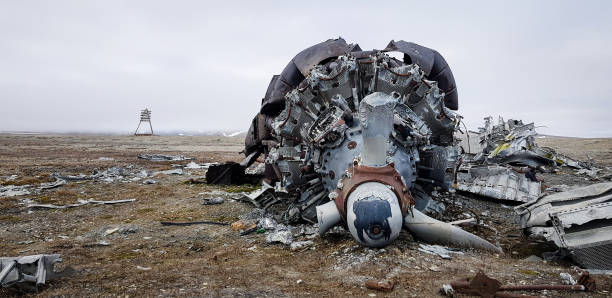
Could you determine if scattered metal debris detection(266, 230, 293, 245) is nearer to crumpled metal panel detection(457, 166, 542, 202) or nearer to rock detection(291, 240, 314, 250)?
rock detection(291, 240, 314, 250)

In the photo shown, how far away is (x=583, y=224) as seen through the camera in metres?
4.25

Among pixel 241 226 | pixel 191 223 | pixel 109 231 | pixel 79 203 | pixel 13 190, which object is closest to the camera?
pixel 109 231

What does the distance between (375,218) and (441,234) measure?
4.16 ft

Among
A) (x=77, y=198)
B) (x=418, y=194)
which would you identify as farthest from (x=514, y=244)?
(x=77, y=198)

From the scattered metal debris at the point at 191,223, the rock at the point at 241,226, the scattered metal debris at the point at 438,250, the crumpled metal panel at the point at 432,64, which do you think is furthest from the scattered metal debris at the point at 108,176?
the scattered metal debris at the point at 438,250

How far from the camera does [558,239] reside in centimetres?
434

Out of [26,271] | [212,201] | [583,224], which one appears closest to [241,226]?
[212,201]

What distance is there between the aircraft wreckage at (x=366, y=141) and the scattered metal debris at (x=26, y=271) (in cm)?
335

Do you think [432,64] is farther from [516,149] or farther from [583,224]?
[516,149]

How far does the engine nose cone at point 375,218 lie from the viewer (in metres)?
4.46

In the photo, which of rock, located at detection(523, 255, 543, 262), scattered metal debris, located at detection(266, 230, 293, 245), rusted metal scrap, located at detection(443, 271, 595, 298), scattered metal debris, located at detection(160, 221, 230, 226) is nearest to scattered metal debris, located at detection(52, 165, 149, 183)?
scattered metal debris, located at detection(160, 221, 230, 226)

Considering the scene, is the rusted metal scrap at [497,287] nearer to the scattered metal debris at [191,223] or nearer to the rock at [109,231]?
the scattered metal debris at [191,223]

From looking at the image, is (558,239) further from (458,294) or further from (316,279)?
(316,279)

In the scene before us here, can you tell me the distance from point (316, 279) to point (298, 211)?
261cm
